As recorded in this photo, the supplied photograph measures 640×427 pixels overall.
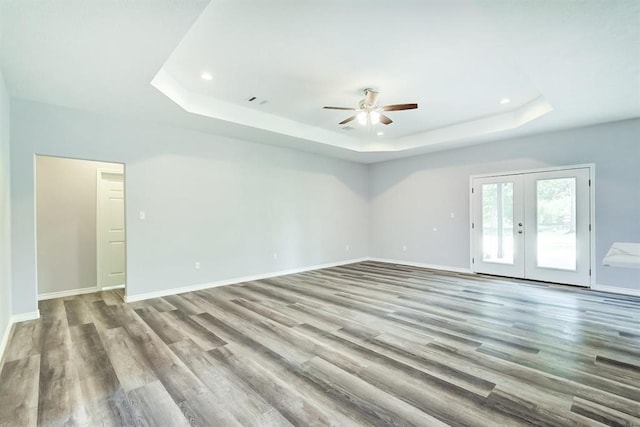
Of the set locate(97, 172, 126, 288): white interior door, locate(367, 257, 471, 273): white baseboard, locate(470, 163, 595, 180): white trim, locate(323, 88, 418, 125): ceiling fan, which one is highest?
locate(323, 88, 418, 125): ceiling fan

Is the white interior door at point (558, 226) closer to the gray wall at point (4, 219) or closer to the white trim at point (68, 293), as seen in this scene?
the gray wall at point (4, 219)

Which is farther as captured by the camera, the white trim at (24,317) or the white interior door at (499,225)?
the white interior door at (499,225)

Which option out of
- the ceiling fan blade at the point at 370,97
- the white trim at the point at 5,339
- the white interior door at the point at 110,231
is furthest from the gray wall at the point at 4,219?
the ceiling fan blade at the point at 370,97

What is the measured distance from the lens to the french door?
5.05 m

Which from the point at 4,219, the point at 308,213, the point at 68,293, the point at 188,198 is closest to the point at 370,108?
the point at 308,213

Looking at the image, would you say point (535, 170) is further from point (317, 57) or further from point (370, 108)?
point (317, 57)

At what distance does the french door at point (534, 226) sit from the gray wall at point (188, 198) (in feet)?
11.4

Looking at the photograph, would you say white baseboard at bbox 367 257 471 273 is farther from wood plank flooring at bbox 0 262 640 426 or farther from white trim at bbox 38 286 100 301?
white trim at bbox 38 286 100 301

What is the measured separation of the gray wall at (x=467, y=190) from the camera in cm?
465

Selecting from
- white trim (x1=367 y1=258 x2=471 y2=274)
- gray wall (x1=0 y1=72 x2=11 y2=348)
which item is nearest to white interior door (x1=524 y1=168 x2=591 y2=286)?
white trim (x1=367 y1=258 x2=471 y2=274)

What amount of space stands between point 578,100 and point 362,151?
3899 mm

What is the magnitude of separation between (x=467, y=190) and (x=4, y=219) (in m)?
7.52

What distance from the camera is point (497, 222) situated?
6020 millimetres

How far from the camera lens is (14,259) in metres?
3.63
